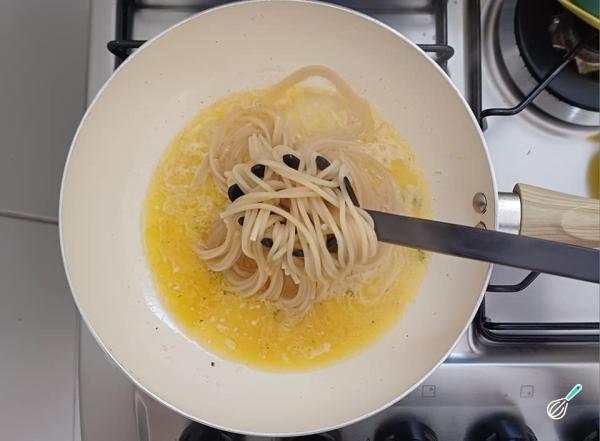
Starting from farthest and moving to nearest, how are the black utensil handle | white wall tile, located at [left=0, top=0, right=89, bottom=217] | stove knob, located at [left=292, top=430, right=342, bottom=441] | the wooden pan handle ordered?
1. white wall tile, located at [left=0, top=0, right=89, bottom=217]
2. stove knob, located at [left=292, top=430, right=342, bottom=441]
3. the wooden pan handle
4. the black utensil handle

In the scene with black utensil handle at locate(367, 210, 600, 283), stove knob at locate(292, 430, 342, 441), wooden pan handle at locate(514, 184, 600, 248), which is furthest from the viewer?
stove knob at locate(292, 430, 342, 441)

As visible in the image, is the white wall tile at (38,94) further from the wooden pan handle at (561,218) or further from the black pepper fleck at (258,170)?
the wooden pan handle at (561,218)

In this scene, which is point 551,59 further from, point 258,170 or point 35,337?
point 35,337

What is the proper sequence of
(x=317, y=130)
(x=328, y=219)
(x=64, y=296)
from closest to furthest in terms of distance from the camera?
(x=328, y=219) → (x=317, y=130) → (x=64, y=296)

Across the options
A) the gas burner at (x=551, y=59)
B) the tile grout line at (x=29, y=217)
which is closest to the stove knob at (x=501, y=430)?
the gas burner at (x=551, y=59)

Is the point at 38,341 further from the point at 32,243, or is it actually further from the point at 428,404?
the point at 428,404

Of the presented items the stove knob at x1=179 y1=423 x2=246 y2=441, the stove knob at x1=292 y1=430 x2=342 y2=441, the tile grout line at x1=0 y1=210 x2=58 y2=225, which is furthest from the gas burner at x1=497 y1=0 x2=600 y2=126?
the tile grout line at x1=0 y1=210 x2=58 y2=225

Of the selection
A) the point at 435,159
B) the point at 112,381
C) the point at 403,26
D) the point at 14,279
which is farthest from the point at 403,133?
the point at 14,279

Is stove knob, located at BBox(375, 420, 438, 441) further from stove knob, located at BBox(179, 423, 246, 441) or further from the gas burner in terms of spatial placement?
the gas burner
